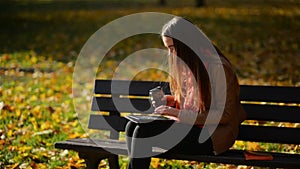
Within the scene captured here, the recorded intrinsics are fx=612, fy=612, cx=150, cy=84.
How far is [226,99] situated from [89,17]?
18586mm

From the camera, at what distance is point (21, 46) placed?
13969mm

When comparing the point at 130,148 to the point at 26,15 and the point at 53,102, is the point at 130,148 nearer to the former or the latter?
the point at 53,102

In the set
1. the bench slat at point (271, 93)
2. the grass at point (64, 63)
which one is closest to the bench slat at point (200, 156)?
the bench slat at point (271, 93)

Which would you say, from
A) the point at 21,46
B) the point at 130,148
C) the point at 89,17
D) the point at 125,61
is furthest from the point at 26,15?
the point at 130,148

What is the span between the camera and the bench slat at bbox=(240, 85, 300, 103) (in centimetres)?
437

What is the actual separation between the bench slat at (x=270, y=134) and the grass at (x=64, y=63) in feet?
2.38

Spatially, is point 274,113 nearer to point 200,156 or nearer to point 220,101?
point 220,101

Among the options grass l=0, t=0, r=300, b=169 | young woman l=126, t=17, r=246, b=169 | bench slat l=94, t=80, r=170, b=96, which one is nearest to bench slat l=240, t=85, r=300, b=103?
young woman l=126, t=17, r=246, b=169

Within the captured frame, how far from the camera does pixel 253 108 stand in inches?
176

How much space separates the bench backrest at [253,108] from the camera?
4.35 meters

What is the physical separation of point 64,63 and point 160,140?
25.5ft

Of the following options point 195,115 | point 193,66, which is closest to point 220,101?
point 195,115

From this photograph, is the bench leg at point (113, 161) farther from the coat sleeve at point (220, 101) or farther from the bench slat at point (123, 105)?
the coat sleeve at point (220, 101)

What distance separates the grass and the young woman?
108 cm
